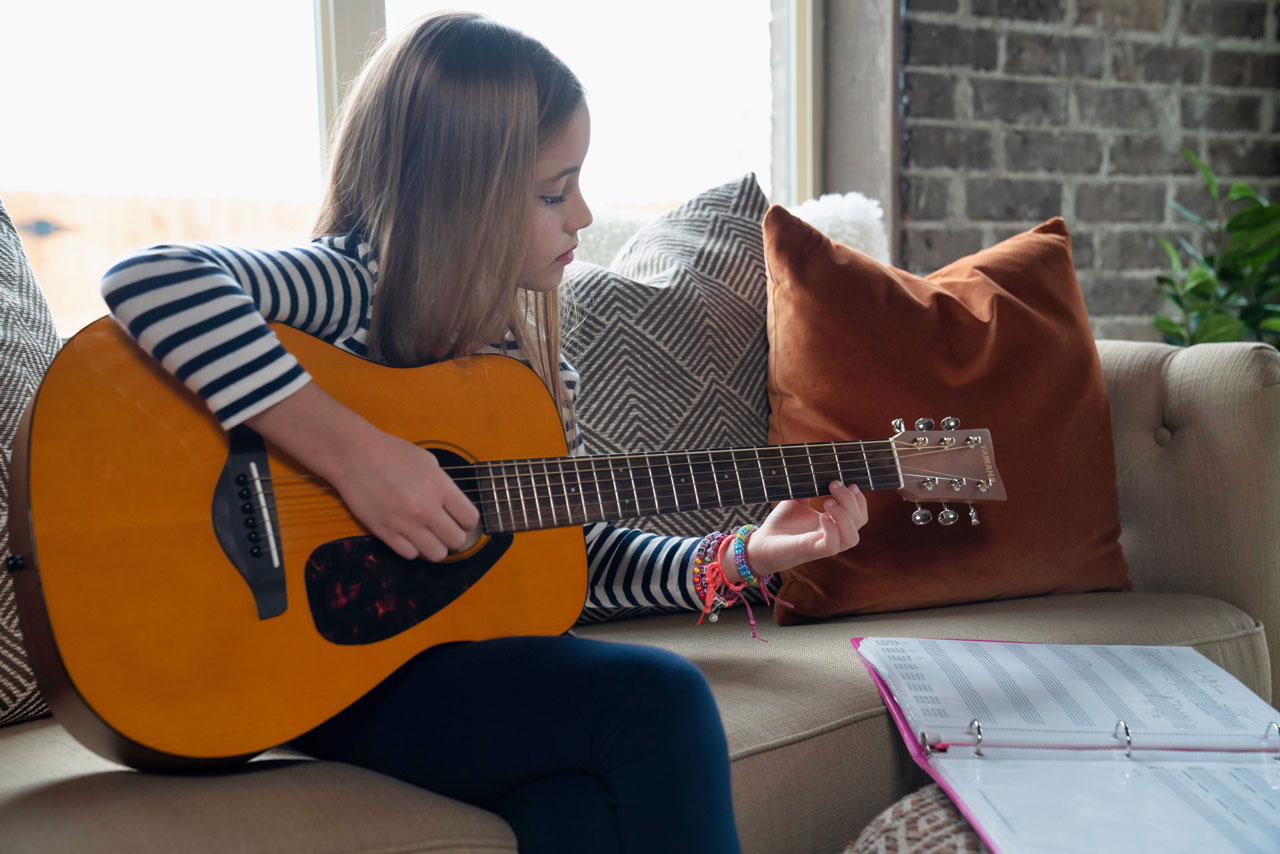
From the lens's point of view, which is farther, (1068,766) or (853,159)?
(853,159)

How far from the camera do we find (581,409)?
4.06 feet

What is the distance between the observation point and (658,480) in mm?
913

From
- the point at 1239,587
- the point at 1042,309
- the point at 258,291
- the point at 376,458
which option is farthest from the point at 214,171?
the point at 1239,587

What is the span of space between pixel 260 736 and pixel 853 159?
181cm

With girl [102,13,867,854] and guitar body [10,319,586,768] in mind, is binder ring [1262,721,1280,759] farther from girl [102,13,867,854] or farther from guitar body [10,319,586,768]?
guitar body [10,319,586,768]

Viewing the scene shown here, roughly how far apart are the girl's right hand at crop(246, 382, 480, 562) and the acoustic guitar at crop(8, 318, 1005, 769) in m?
0.02

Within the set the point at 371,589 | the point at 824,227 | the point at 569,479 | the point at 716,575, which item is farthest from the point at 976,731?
the point at 824,227

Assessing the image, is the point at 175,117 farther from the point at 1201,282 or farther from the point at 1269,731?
the point at 1201,282

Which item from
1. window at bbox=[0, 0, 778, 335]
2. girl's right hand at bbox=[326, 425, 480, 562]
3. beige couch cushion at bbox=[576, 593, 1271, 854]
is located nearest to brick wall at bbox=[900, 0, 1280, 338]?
window at bbox=[0, 0, 778, 335]

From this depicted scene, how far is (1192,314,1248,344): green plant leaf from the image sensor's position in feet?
6.99

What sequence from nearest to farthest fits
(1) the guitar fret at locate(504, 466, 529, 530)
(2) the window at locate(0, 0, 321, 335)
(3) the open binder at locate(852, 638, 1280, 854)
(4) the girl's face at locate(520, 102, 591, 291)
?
(3) the open binder at locate(852, 638, 1280, 854) → (1) the guitar fret at locate(504, 466, 529, 530) → (4) the girl's face at locate(520, 102, 591, 291) → (2) the window at locate(0, 0, 321, 335)

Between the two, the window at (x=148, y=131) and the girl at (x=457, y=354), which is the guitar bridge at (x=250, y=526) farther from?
the window at (x=148, y=131)

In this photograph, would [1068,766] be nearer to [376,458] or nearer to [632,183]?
[376,458]

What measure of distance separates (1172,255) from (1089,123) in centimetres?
36
